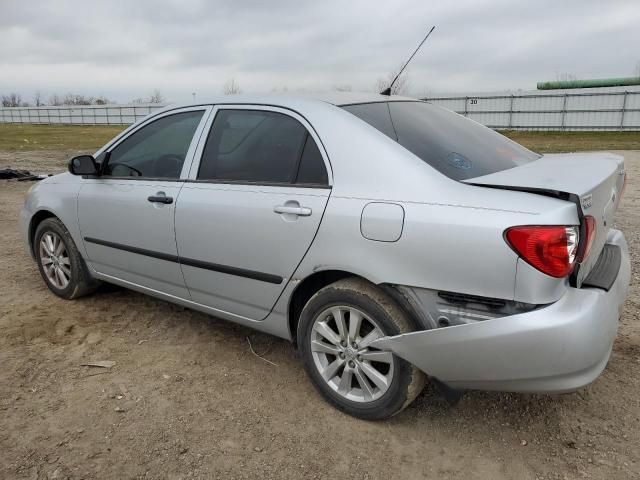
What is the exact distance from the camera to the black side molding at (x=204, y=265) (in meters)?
2.90

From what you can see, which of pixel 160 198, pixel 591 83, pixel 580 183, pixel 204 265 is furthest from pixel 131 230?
pixel 591 83

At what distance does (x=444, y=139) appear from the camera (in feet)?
9.36

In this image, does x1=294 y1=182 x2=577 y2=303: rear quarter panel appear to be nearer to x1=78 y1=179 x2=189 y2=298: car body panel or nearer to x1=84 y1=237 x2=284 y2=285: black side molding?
x1=84 y1=237 x2=284 y2=285: black side molding

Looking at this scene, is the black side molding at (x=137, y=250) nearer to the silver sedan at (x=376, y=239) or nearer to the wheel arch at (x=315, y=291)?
the silver sedan at (x=376, y=239)

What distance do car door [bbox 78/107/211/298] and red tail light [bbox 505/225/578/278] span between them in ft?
6.69

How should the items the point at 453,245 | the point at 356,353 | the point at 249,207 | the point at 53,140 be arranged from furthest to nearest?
the point at 53,140 → the point at 249,207 → the point at 356,353 → the point at 453,245

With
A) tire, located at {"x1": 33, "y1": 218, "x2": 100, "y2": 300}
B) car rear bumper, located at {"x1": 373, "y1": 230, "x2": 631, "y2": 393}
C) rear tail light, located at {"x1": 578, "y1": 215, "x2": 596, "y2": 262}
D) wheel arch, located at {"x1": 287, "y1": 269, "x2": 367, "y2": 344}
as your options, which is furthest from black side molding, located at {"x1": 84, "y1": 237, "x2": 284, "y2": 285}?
rear tail light, located at {"x1": 578, "y1": 215, "x2": 596, "y2": 262}

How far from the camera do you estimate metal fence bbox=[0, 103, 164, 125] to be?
52197 millimetres

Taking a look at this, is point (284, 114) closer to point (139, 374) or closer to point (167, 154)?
point (167, 154)

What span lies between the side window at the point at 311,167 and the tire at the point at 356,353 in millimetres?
530

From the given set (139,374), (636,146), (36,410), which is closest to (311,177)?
(139,374)

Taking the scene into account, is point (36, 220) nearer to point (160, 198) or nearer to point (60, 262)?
point (60, 262)

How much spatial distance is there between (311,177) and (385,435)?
1.33 meters

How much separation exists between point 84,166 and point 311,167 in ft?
6.25
